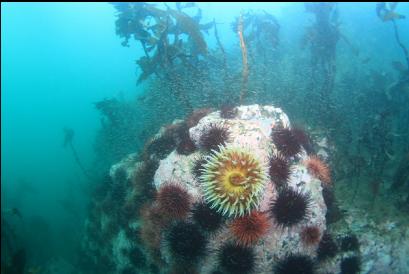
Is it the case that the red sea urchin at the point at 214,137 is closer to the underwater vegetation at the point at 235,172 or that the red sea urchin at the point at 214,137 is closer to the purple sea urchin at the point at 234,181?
the underwater vegetation at the point at 235,172

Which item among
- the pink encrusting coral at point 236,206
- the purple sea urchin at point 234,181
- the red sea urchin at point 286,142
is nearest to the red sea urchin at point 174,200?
the pink encrusting coral at point 236,206

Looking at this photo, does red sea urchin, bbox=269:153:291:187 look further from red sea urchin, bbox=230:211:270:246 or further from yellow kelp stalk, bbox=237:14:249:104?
yellow kelp stalk, bbox=237:14:249:104

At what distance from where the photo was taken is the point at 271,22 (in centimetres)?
1287

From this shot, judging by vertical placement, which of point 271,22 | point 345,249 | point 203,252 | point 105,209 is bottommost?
point 105,209

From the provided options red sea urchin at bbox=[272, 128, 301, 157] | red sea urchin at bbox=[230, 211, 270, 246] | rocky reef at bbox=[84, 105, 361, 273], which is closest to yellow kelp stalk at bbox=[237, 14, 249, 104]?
rocky reef at bbox=[84, 105, 361, 273]

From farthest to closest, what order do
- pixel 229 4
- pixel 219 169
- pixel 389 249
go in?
pixel 229 4
pixel 389 249
pixel 219 169

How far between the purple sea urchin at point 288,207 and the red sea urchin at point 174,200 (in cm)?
160

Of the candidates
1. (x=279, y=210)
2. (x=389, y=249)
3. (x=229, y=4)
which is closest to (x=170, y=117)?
(x=279, y=210)

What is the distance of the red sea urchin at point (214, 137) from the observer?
6398 mm

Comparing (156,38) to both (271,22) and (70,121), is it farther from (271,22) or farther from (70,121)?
(70,121)

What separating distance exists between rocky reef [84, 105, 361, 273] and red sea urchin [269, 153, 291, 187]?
19mm

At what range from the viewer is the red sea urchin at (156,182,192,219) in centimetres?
603

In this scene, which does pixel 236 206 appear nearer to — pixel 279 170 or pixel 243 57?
pixel 279 170

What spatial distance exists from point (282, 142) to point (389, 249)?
2923mm
